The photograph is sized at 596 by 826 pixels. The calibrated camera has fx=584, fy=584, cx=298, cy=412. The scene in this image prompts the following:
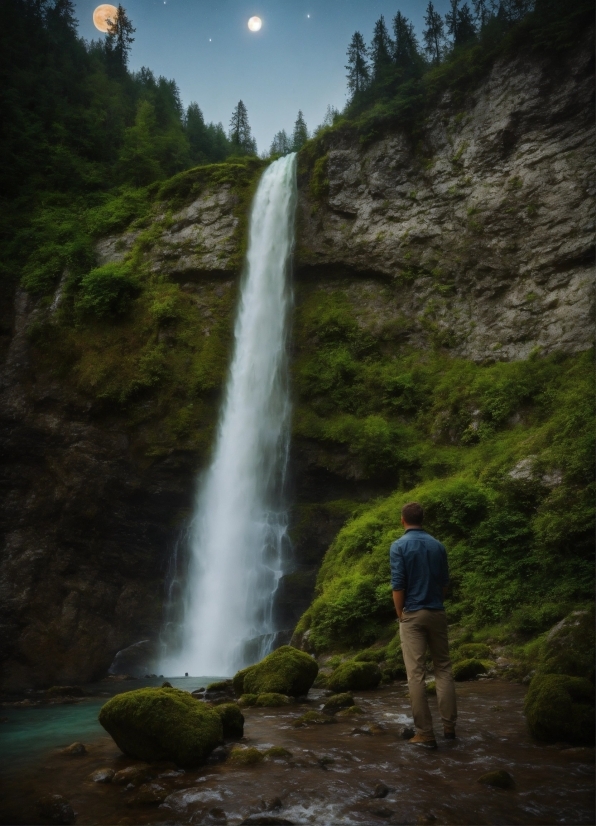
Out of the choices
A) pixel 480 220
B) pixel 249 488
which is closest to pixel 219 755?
pixel 249 488

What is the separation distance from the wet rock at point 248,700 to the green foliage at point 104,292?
1787 cm

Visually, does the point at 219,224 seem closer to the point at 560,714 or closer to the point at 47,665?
the point at 47,665

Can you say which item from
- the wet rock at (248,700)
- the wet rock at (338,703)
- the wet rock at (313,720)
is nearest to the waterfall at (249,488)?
the wet rock at (248,700)

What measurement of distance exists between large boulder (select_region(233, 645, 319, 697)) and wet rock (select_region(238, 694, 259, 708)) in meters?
0.27

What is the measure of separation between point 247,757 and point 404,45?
30.7m

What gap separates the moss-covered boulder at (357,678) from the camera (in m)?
8.68

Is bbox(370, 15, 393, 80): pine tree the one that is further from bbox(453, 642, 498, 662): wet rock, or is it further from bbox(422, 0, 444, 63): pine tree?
bbox(453, 642, 498, 662): wet rock

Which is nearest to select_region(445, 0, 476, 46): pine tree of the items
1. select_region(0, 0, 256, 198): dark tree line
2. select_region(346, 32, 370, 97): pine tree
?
select_region(346, 32, 370, 97): pine tree

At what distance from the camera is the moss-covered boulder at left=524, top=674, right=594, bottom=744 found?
5011 mm

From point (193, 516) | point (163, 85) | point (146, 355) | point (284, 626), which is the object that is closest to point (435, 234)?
point (146, 355)

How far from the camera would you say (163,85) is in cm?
4603

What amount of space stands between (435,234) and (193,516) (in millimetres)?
13741

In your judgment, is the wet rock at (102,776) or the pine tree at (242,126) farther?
the pine tree at (242,126)

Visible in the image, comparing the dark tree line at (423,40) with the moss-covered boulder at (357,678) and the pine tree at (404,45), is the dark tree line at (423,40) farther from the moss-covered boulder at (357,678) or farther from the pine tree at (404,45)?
the moss-covered boulder at (357,678)
